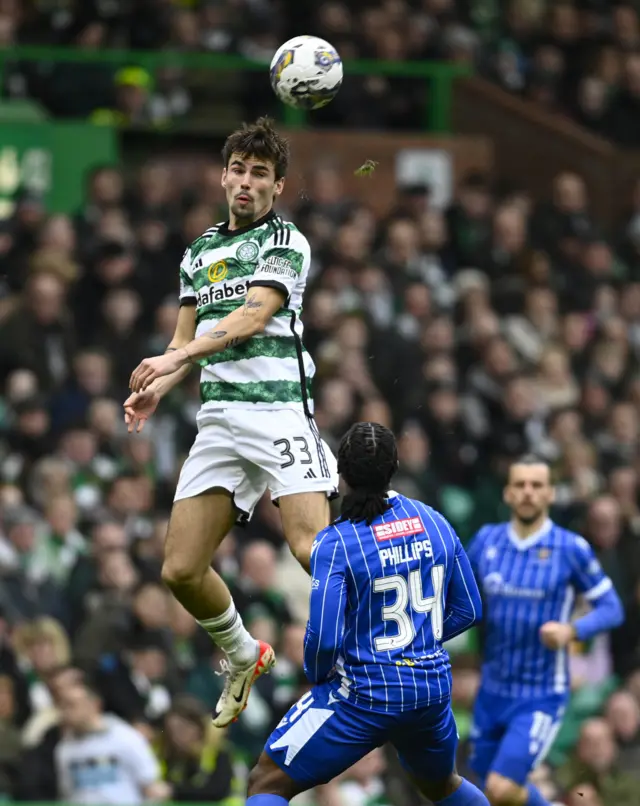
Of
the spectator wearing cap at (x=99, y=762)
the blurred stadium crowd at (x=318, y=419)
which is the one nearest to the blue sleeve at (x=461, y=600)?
the blurred stadium crowd at (x=318, y=419)

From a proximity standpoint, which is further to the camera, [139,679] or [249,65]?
[249,65]

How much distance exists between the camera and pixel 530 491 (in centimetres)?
1094

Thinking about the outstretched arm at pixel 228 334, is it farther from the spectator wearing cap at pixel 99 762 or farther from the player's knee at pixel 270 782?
the spectator wearing cap at pixel 99 762

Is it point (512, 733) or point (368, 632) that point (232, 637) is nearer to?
point (368, 632)

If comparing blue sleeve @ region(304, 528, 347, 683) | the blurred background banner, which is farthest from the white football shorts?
the blurred background banner

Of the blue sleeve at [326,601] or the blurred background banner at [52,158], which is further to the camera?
the blurred background banner at [52,158]

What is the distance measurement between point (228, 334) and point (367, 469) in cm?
93

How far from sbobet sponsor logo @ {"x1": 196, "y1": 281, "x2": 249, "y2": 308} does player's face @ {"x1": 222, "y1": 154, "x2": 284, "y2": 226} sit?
309 mm

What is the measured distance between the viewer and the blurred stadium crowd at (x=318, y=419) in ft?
41.8

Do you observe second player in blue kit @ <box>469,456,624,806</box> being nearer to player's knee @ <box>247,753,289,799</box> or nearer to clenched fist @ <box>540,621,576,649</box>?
clenched fist @ <box>540,621,576,649</box>

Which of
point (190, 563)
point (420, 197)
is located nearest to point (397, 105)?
point (420, 197)

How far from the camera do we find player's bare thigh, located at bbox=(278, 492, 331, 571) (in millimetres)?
8266

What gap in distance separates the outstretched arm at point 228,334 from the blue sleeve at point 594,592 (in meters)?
3.31

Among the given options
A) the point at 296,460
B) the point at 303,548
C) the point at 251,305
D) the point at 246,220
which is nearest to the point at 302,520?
the point at 303,548
